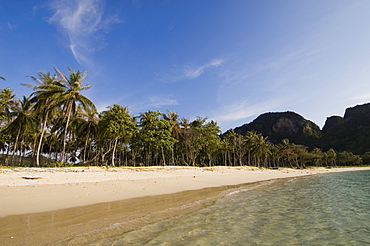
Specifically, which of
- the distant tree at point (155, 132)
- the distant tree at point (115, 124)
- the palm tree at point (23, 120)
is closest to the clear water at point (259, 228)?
the distant tree at point (115, 124)

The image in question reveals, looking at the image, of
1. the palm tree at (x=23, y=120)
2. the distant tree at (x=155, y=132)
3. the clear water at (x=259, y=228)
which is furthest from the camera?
the distant tree at (x=155, y=132)

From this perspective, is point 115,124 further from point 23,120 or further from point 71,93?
point 23,120

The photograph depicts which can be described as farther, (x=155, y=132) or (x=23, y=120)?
(x=155, y=132)

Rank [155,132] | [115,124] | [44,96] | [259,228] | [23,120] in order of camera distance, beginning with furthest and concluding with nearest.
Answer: [155,132], [115,124], [23,120], [44,96], [259,228]

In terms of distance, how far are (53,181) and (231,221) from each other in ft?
37.6

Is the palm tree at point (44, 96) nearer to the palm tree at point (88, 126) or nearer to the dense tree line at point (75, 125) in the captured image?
the dense tree line at point (75, 125)

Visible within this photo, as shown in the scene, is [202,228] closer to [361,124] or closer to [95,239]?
[95,239]

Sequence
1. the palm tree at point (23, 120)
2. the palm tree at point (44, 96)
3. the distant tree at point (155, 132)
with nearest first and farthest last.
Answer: the palm tree at point (44, 96) → the palm tree at point (23, 120) → the distant tree at point (155, 132)

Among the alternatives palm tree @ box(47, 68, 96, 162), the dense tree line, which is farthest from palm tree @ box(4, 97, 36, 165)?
palm tree @ box(47, 68, 96, 162)

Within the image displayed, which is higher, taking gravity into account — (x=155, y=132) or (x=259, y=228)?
(x=155, y=132)

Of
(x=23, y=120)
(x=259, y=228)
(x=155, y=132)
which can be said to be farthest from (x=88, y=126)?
(x=259, y=228)

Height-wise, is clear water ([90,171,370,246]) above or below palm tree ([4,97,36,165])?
below

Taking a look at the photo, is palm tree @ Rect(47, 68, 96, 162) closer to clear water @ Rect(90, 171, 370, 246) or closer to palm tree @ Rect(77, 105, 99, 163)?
palm tree @ Rect(77, 105, 99, 163)

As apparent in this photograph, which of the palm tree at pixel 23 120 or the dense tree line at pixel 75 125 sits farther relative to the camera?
the palm tree at pixel 23 120
